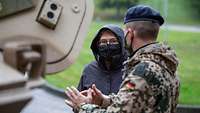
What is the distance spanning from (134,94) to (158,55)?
→ 31 cm

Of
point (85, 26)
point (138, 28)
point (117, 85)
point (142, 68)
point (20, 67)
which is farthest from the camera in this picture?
point (117, 85)

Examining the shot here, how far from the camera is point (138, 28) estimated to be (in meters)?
3.52

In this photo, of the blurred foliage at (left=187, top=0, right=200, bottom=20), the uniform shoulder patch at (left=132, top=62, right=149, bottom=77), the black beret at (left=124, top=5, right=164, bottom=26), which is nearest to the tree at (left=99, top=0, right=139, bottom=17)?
the blurred foliage at (left=187, top=0, right=200, bottom=20)

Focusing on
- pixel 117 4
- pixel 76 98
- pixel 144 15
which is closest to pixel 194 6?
pixel 117 4

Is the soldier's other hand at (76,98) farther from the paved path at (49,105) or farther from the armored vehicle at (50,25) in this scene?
the paved path at (49,105)

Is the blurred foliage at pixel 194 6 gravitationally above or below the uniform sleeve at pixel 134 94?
above

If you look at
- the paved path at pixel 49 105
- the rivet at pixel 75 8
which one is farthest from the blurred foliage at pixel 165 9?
the rivet at pixel 75 8

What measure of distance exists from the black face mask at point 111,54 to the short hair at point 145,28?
1489 mm

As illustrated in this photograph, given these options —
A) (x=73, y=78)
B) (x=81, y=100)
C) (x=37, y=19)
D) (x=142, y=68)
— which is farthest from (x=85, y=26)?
(x=73, y=78)

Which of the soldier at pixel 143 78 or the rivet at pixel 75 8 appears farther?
the soldier at pixel 143 78

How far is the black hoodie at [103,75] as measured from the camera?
4934 mm

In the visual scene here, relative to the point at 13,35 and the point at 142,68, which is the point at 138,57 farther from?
the point at 13,35

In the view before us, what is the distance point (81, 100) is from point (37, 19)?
866 millimetres

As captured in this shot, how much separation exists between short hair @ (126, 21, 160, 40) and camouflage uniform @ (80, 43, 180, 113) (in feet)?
0.24
